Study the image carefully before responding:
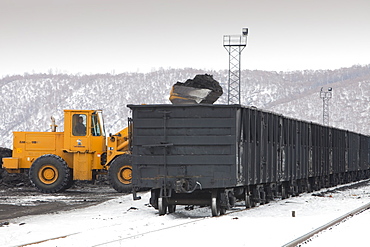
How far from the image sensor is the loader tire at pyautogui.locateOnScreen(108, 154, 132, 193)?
82.1ft

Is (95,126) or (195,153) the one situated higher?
(95,126)

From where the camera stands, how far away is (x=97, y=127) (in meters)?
26.7

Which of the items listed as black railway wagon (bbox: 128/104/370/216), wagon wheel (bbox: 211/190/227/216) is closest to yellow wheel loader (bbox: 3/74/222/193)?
black railway wagon (bbox: 128/104/370/216)

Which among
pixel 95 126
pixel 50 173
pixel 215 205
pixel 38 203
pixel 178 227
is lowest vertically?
pixel 38 203

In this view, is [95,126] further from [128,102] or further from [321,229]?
[128,102]

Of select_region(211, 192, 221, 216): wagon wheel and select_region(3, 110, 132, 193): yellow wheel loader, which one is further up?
select_region(3, 110, 132, 193): yellow wheel loader

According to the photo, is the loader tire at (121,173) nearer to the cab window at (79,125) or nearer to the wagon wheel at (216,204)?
the cab window at (79,125)

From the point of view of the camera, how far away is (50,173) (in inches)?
1030

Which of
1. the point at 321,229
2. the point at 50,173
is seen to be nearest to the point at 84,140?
the point at 50,173

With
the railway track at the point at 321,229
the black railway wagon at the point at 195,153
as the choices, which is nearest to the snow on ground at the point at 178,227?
the railway track at the point at 321,229

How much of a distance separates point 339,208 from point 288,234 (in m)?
6.80

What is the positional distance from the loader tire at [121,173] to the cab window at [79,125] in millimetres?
2068

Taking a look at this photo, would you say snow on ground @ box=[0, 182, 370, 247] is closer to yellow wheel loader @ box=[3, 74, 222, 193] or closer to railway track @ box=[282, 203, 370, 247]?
railway track @ box=[282, 203, 370, 247]

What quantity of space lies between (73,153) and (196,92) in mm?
9421
